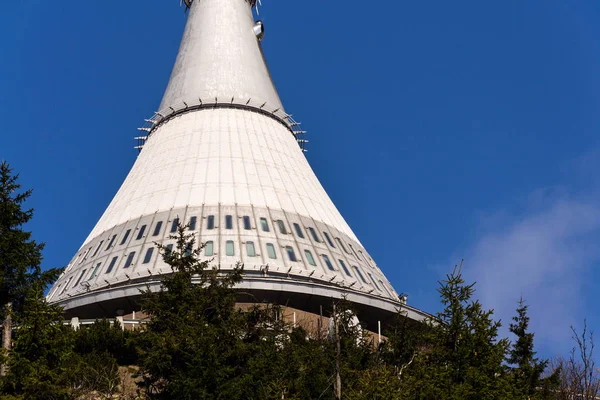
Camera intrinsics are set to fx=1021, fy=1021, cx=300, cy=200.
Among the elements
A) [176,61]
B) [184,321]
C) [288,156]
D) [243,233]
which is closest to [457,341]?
[184,321]

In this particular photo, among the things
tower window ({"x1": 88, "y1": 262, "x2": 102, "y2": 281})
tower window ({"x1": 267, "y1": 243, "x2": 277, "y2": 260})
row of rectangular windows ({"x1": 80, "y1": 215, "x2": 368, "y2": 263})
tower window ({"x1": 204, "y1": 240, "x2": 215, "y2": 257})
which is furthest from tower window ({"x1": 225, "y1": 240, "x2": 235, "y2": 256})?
tower window ({"x1": 88, "y1": 262, "x2": 102, "y2": 281})

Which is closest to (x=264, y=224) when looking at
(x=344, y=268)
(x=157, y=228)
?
(x=344, y=268)

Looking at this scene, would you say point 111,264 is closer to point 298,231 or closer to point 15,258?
point 298,231

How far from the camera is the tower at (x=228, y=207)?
3425cm

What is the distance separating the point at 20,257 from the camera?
22203 mm

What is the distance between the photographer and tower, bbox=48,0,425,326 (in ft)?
112

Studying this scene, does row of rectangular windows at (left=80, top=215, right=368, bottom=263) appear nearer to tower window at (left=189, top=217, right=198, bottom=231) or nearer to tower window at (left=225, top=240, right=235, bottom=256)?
tower window at (left=189, top=217, right=198, bottom=231)

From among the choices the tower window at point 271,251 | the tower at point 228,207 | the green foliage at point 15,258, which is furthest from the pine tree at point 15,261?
the tower window at point 271,251

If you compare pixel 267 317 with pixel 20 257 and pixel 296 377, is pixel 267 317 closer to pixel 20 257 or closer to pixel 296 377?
pixel 296 377

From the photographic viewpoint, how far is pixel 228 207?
38.2 m

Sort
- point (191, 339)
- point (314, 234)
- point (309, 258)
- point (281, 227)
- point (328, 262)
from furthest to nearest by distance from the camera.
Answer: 1. point (314, 234)
2. point (281, 227)
3. point (328, 262)
4. point (309, 258)
5. point (191, 339)

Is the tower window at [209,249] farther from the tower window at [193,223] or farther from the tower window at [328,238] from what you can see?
the tower window at [328,238]

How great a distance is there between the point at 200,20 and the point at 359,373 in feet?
112

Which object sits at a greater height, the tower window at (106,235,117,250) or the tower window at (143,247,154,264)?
the tower window at (106,235,117,250)
